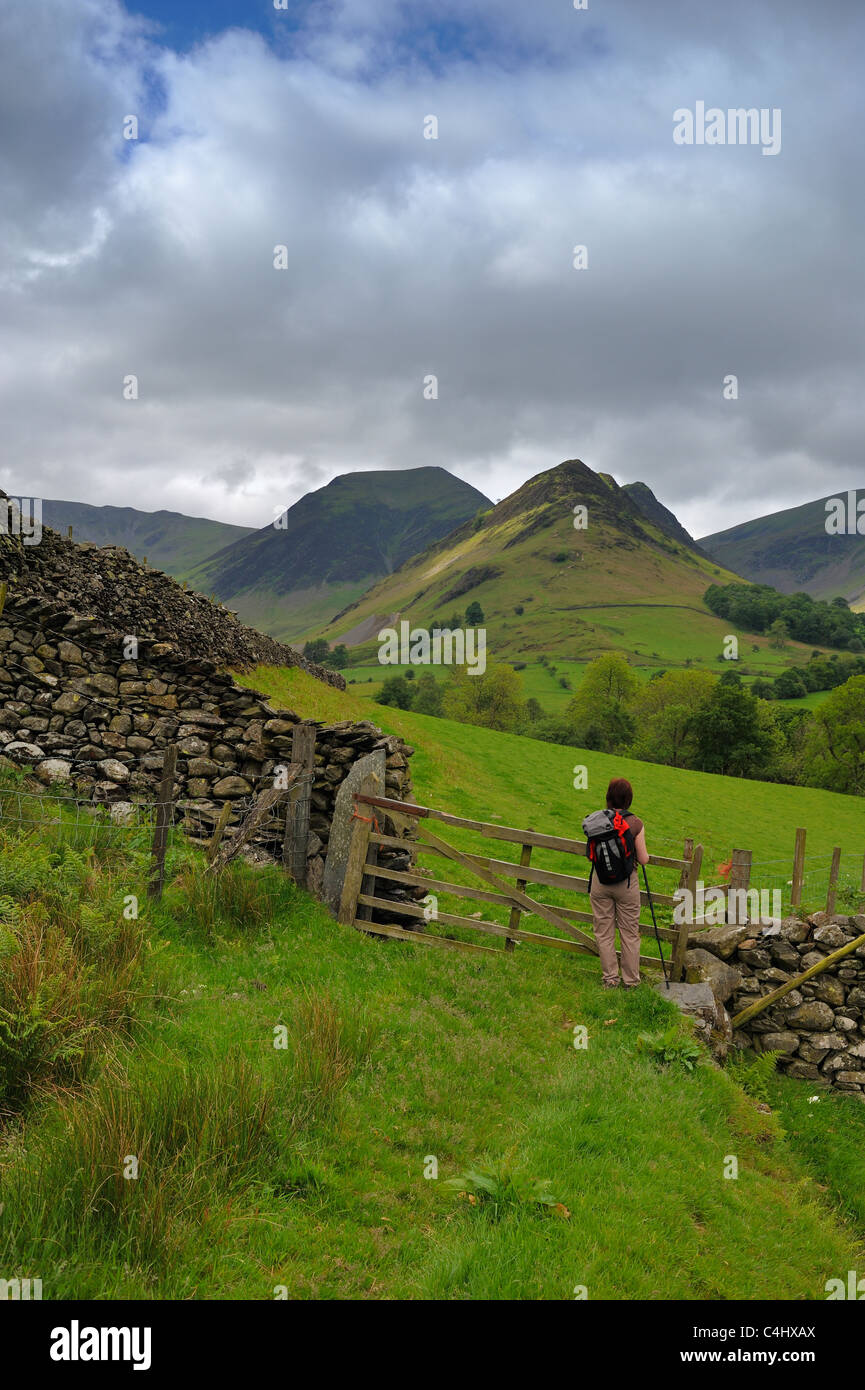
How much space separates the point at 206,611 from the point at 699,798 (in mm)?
27617

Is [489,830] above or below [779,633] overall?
below

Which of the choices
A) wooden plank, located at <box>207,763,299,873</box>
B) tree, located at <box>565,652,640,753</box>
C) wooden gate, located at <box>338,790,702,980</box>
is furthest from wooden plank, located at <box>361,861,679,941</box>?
tree, located at <box>565,652,640,753</box>

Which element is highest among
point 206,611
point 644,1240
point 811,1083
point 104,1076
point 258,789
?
point 206,611

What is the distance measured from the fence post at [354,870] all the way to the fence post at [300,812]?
864mm

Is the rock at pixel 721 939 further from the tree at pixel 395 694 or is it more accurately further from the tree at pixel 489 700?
the tree at pixel 489 700

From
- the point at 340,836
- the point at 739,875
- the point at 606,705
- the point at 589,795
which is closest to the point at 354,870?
the point at 340,836

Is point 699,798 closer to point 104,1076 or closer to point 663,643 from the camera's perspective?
point 104,1076

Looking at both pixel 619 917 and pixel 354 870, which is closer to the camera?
pixel 619 917

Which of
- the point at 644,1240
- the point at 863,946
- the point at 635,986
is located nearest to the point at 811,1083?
the point at 863,946

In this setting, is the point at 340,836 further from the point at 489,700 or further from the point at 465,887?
the point at 489,700

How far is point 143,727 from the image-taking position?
12.2 metres

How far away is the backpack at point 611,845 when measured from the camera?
863cm

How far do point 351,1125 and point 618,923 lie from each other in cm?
471
